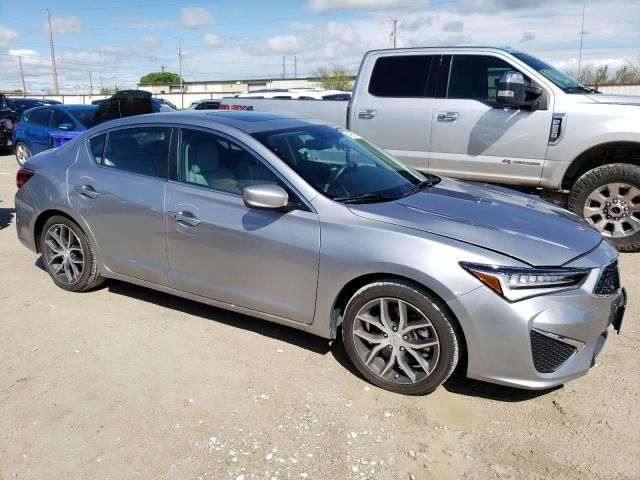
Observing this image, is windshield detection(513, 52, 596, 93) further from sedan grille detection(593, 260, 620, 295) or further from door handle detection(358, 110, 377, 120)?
sedan grille detection(593, 260, 620, 295)

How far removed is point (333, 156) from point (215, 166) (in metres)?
0.86

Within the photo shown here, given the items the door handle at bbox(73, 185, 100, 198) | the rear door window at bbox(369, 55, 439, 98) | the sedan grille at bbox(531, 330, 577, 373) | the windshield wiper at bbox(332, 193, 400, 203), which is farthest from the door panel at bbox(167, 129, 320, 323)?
the rear door window at bbox(369, 55, 439, 98)

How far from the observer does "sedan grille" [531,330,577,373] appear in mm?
2928

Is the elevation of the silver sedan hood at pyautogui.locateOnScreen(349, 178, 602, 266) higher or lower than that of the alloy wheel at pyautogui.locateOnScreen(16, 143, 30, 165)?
higher

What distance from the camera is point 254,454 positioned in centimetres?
280

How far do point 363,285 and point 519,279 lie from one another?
2.96 feet

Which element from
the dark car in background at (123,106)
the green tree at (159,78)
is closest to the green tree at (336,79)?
the dark car in background at (123,106)

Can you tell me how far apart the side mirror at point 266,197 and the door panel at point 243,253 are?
0.12m

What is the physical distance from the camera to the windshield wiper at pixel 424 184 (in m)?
3.87

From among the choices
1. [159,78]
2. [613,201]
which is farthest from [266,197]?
[159,78]

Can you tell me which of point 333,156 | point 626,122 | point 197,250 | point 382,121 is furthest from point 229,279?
point 626,122

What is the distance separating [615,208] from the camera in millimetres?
5961

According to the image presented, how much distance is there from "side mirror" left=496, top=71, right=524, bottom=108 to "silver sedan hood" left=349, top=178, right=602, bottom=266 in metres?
2.35

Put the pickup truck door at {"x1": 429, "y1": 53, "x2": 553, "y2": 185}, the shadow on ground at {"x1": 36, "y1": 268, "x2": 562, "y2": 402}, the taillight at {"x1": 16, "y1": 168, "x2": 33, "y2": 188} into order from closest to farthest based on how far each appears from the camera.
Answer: the shadow on ground at {"x1": 36, "y1": 268, "x2": 562, "y2": 402} < the taillight at {"x1": 16, "y1": 168, "x2": 33, "y2": 188} < the pickup truck door at {"x1": 429, "y1": 53, "x2": 553, "y2": 185}
